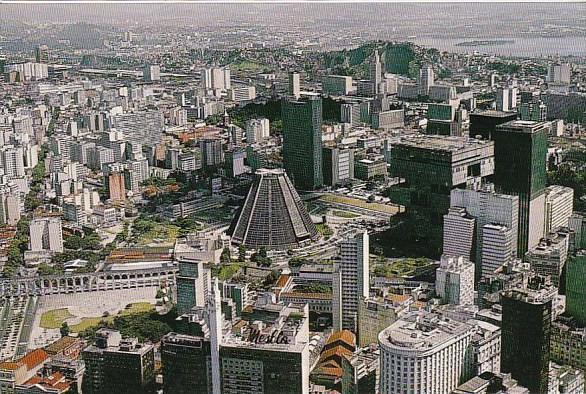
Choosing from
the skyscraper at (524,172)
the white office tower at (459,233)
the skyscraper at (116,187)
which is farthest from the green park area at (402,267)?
the skyscraper at (116,187)

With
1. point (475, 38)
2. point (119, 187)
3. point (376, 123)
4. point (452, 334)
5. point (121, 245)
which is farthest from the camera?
point (376, 123)

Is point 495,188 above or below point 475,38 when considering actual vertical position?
below

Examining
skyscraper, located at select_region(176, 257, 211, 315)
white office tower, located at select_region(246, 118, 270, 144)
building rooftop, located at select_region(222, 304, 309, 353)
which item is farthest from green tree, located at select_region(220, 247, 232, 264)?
white office tower, located at select_region(246, 118, 270, 144)

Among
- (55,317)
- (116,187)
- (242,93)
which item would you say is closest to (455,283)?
Result: (55,317)

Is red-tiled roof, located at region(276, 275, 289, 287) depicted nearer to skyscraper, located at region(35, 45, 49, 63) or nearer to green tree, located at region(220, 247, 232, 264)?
green tree, located at region(220, 247, 232, 264)

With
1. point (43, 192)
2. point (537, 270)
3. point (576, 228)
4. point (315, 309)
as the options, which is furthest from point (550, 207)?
point (43, 192)

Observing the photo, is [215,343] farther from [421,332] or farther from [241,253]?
[241,253]

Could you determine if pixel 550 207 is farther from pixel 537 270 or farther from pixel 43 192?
pixel 43 192
